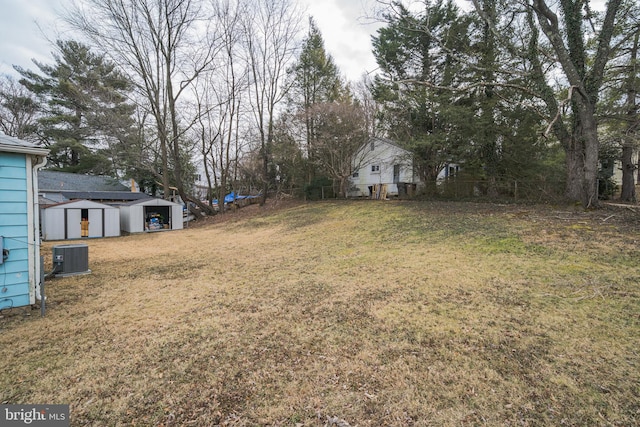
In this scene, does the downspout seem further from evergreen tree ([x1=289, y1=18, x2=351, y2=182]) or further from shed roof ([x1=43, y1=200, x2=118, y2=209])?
evergreen tree ([x1=289, y1=18, x2=351, y2=182])

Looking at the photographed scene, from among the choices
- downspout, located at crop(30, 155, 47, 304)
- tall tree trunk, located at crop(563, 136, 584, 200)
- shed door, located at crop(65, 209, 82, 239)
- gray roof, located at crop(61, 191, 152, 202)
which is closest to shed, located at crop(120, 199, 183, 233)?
shed door, located at crop(65, 209, 82, 239)

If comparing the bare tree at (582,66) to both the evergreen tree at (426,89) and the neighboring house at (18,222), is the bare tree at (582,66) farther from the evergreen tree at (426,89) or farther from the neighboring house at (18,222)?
the neighboring house at (18,222)

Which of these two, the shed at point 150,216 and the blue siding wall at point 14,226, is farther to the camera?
the shed at point 150,216

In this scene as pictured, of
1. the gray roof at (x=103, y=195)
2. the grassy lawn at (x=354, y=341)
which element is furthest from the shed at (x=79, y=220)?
the grassy lawn at (x=354, y=341)

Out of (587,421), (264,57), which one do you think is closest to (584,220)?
(587,421)

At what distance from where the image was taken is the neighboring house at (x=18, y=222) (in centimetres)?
379

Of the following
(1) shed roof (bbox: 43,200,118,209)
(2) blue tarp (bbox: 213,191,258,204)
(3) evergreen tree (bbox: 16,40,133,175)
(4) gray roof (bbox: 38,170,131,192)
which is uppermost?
(3) evergreen tree (bbox: 16,40,133,175)

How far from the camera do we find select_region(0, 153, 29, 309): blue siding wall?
3789mm

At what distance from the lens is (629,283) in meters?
4.15

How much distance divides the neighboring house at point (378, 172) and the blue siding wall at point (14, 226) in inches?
665

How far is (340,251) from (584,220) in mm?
7104

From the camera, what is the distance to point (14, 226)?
3883 millimetres

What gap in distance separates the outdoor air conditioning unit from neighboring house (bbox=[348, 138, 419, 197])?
51.5 ft

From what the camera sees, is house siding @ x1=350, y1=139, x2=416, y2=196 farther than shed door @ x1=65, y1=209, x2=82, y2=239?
Yes
